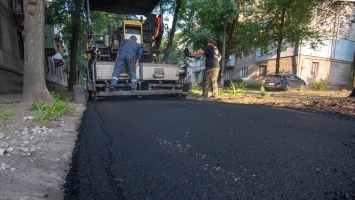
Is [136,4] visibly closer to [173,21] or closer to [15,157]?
[173,21]

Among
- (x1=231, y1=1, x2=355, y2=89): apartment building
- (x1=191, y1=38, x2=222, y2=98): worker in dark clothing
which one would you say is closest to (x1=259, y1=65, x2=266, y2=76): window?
(x1=231, y1=1, x2=355, y2=89): apartment building

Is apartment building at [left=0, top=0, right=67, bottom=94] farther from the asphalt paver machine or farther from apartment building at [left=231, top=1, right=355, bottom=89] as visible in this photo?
apartment building at [left=231, top=1, right=355, bottom=89]

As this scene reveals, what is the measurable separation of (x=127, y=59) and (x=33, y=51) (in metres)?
2.05

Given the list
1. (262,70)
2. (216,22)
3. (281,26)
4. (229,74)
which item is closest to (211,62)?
(216,22)

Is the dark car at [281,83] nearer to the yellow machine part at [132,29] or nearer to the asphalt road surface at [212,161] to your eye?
the yellow machine part at [132,29]

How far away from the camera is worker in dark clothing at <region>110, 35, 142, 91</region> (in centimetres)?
590

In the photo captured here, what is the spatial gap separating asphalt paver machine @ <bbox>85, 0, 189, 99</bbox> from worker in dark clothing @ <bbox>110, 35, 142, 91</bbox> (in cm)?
23

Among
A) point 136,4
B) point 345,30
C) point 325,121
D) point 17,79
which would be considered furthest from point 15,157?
point 345,30

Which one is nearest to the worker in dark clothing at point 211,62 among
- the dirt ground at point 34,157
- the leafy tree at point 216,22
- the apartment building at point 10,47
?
the leafy tree at point 216,22

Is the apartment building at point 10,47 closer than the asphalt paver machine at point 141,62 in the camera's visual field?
No

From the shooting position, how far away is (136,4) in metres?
7.36

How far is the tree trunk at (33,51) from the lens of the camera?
15.3ft

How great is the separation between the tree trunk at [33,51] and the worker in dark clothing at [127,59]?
169cm

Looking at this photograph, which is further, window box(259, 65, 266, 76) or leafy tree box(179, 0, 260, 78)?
window box(259, 65, 266, 76)
